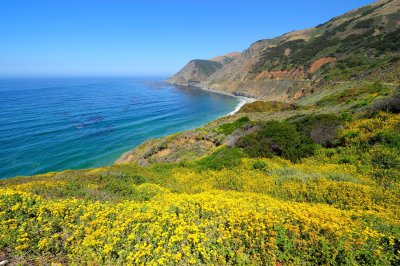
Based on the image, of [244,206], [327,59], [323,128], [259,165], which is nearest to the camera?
[244,206]

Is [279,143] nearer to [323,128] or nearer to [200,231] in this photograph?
[323,128]

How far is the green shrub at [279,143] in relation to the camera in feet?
48.3

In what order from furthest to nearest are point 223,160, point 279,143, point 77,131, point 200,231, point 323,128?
1. point 77,131
2. point 323,128
3. point 279,143
4. point 223,160
5. point 200,231

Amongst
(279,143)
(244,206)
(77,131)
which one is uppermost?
(244,206)

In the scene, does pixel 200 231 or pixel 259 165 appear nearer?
pixel 200 231

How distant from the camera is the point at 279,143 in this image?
1600 centimetres

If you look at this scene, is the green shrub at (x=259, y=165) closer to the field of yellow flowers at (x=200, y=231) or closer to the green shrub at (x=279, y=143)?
the green shrub at (x=279, y=143)

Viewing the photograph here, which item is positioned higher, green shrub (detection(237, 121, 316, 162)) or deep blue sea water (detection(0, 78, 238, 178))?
green shrub (detection(237, 121, 316, 162))

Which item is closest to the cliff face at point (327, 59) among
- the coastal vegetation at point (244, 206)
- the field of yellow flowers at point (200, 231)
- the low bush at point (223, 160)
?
the coastal vegetation at point (244, 206)

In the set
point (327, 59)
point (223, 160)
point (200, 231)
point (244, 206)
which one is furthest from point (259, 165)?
point (327, 59)

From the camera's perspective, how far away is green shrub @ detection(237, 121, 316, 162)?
1472cm

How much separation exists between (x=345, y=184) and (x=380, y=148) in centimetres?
469

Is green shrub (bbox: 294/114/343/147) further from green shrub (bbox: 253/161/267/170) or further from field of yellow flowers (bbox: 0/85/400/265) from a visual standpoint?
field of yellow flowers (bbox: 0/85/400/265)

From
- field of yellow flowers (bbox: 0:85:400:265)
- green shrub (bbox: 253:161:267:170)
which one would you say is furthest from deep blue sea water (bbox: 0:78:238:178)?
field of yellow flowers (bbox: 0:85:400:265)
